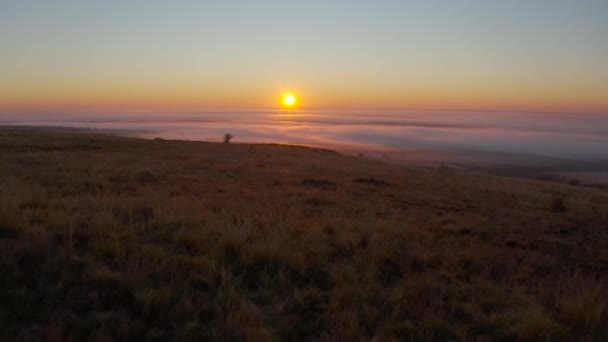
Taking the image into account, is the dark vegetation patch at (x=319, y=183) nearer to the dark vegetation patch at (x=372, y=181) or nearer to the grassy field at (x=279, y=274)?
the dark vegetation patch at (x=372, y=181)

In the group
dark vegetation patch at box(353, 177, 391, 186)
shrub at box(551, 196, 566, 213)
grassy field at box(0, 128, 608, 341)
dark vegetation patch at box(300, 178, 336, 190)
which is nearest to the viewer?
grassy field at box(0, 128, 608, 341)

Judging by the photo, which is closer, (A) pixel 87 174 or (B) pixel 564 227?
(B) pixel 564 227

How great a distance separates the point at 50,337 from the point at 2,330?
51 cm

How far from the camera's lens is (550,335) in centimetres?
396

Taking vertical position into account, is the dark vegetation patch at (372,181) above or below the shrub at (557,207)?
above

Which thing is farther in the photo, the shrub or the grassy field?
the shrub

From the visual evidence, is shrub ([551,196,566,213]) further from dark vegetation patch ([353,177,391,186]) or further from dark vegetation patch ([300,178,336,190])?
dark vegetation patch ([300,178,336,190])

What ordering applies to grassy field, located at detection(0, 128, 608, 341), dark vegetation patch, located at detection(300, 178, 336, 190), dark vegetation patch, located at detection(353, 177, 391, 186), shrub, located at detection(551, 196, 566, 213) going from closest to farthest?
grassy field, located at detection(0, 128, 608, 341) < shrub, located at detection(551, 196, 566, 213) < dark vegetation patch, located at detection(300, 178, 336, 190) < dark vegetation patch, located at detection(353, 177, 391, 186)

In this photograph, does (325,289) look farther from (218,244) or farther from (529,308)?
(529,308)

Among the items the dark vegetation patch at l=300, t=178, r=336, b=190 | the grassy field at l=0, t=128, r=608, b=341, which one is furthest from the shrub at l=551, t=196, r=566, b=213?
the dark vegetation patch at l=300, t=178, r=336, b=190

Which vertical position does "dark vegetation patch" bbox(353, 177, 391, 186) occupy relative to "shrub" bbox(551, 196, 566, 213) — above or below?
above

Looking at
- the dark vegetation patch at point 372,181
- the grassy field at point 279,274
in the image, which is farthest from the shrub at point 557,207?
the dark vegetation patch at point 372,181

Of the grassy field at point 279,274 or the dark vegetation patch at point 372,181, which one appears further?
the dark vegetation patch at point 372,181

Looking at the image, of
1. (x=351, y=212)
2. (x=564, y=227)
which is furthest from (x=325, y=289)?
(x=564, y=227)
